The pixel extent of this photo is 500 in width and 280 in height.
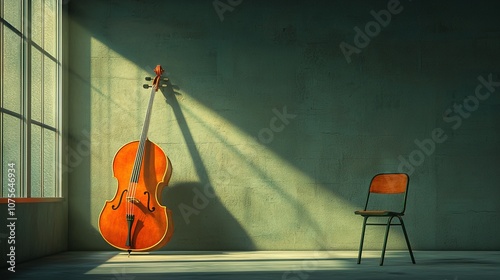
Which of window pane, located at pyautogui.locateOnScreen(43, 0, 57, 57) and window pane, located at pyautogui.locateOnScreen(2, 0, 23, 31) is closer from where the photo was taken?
window pane, located at pyautogui.locateOnScreen(2, 0, 23, 31)

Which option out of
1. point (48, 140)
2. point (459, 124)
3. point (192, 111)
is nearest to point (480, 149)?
point (459, 124)

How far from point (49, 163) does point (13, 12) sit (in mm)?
1655

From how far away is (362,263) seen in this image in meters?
6.10

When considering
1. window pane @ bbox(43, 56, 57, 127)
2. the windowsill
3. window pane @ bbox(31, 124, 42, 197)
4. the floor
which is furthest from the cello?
window pane @ bbox(43, 56, 57, 127)

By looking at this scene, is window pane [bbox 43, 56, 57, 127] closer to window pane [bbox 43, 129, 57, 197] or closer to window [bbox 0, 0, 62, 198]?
window [bbox 0, 0, 62, 198]

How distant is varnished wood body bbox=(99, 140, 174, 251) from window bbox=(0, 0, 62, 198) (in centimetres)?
75

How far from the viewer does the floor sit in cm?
514

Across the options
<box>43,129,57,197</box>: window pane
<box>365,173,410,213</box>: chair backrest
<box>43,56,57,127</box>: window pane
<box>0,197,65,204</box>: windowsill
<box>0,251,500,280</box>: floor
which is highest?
<box>43,56,57,127</box>: window pane

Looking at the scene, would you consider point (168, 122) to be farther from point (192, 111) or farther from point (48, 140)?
point (48, 140)

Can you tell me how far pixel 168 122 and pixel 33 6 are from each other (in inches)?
67.7

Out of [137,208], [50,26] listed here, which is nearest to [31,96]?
[50,26]

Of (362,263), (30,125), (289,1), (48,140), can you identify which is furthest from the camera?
(289,1)

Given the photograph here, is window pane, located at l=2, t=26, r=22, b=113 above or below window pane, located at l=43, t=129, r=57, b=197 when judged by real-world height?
above

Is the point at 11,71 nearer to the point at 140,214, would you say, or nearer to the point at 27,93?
the point at 27,93
